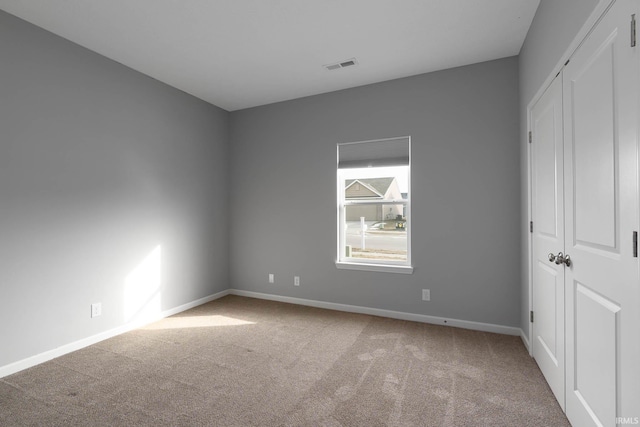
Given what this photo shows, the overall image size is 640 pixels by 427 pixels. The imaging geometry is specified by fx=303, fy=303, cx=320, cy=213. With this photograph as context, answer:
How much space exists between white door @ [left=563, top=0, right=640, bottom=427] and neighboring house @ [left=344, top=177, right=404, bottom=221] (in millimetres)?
2009

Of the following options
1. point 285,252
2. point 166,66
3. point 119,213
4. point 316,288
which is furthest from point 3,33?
point 316,288

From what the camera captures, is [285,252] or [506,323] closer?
[506,323]

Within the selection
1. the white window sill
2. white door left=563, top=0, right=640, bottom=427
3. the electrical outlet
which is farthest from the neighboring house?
the electrical outlet

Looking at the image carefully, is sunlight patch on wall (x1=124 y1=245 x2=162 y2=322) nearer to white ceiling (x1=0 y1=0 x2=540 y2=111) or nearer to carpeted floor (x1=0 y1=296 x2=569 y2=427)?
carpeted floor (x1=0 y1=296 x2=569 y2=427)

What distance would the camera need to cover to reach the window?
145 inches

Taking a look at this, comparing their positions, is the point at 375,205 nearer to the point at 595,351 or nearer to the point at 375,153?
the point at 375,153

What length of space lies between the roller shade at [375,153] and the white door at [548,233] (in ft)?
4.41

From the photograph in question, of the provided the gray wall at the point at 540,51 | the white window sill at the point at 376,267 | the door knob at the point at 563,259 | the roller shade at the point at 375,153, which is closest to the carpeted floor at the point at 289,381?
the white window sill at the point at 376,267

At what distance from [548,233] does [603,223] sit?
0.87 meters

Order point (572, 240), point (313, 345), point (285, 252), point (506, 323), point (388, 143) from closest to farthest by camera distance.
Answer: point (572, 240)
point (313, 345)
point (506, 323)
point (388, 143)
point (285, 252)

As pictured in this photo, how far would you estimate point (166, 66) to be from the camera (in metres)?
3.30

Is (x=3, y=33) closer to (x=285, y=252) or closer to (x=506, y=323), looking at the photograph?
(x=285, y=252)

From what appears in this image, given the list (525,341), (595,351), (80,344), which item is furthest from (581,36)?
(80,344)

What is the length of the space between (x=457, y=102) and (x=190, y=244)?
3.74 metres
